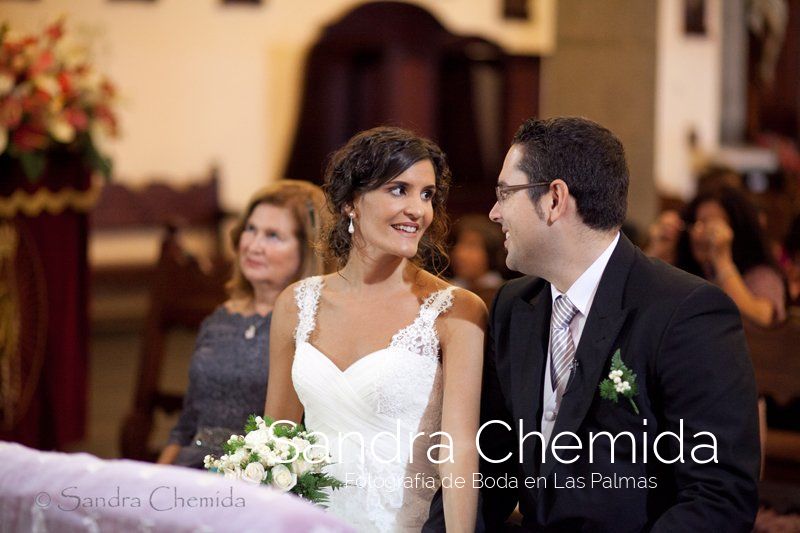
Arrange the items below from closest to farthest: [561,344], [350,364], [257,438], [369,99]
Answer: [257,438] < [561,344] < [350,364] < [369,99]

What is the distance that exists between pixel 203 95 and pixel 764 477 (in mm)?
7556

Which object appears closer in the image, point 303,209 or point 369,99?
point 303,209

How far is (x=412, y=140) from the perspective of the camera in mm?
3025

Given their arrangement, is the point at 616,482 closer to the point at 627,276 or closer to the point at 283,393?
the point at 627,276

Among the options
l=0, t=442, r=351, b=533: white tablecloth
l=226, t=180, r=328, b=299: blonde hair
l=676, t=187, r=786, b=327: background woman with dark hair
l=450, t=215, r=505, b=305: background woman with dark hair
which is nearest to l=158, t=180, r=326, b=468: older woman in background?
l=226, t=180, r=328, b=299: blonde hair

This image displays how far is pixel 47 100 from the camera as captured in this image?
5.38 meters

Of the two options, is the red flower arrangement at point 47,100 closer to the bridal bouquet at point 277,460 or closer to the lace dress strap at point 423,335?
the lace dress strap at point 423,335

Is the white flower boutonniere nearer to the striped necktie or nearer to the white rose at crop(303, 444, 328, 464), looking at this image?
the striped necktie

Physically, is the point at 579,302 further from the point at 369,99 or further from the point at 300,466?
the point at 369,99

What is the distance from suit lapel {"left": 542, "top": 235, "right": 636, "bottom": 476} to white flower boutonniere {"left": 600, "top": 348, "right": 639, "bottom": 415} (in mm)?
39

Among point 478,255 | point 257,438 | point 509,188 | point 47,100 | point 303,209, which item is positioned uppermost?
point 47,100

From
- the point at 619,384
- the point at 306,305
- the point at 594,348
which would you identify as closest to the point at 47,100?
the point at 306,305

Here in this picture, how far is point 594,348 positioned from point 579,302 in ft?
0.51

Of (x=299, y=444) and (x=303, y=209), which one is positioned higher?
(x=303, y=209)
